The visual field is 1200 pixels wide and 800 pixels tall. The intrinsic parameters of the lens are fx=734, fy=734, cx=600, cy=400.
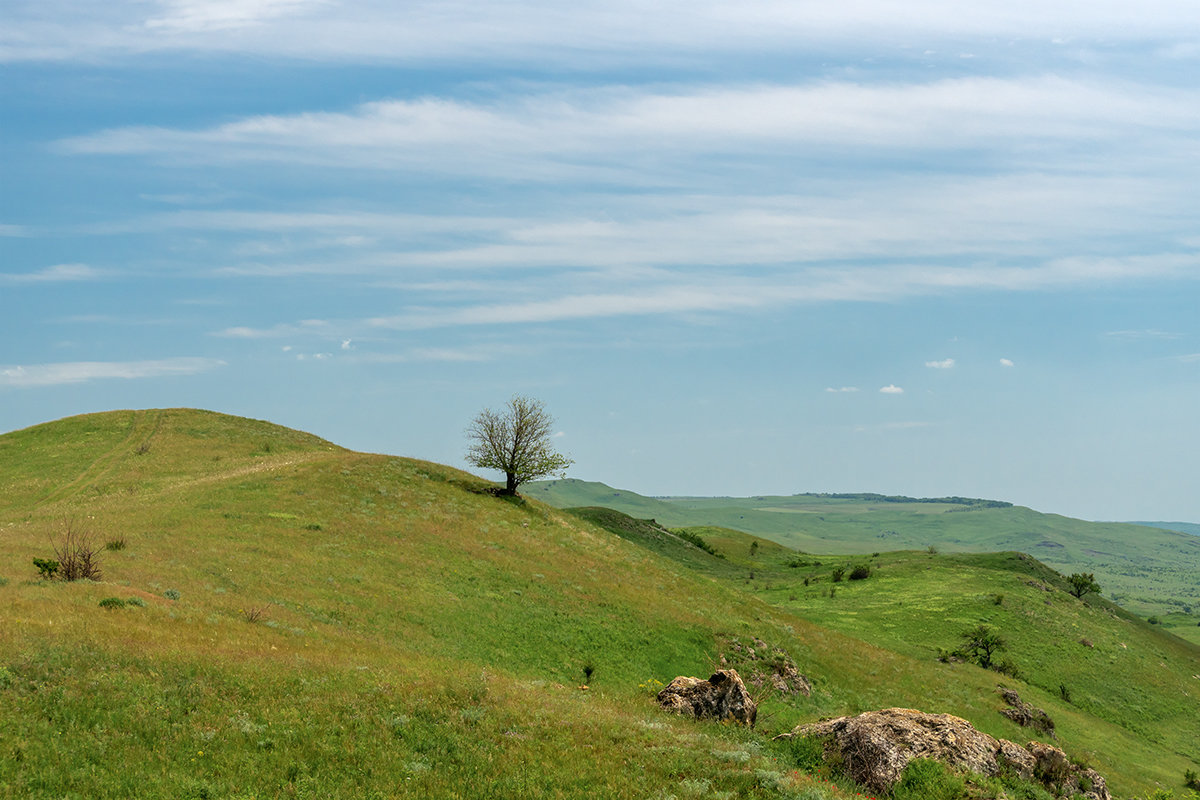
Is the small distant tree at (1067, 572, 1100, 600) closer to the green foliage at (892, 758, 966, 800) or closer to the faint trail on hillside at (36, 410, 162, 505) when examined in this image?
the green foliage at (892, 758, 966, 800)

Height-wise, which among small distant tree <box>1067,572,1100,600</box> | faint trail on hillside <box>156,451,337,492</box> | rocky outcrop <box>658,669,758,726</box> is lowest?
small distant tree <box>1067,572,1100,600</box>

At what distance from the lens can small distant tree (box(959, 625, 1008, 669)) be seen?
227ft

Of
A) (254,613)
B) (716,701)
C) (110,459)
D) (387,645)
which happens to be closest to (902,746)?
(716,701)

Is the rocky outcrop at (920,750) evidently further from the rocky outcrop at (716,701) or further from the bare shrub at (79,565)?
the bare shrub at (79,565)

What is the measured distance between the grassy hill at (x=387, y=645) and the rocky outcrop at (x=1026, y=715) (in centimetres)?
128

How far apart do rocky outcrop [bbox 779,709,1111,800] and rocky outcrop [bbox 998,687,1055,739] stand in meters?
34.9

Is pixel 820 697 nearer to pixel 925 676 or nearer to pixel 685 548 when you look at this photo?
pixel 925 676

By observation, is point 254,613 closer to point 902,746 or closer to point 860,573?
point 902,746

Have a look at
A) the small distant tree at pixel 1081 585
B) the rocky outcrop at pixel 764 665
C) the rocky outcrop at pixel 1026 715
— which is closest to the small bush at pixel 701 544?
the small distant tree at pixel 1081 585

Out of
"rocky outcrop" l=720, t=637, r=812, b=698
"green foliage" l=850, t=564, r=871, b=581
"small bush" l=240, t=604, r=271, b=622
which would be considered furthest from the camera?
"green foliage" l=850, t=564, r=871, b=581

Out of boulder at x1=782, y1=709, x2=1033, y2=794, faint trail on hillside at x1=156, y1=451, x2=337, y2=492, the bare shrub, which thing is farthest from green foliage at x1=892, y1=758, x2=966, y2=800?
faint trail on hillside at x1=156, y1=451, x2=337, y2=492


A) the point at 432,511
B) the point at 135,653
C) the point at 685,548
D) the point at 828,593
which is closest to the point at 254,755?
the point at 135,653

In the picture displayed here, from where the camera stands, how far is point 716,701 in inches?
1035

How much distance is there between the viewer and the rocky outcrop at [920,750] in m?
20.4
